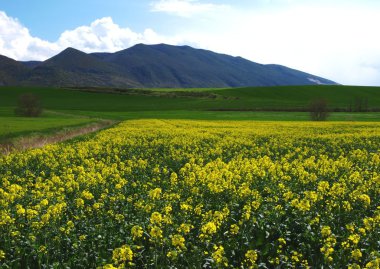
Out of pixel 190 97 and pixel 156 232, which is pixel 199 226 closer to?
pixel 156 232

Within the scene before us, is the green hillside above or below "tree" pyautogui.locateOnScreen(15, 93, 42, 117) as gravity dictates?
above

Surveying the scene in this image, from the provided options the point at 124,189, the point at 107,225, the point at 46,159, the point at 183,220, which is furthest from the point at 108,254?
the point at 46,159

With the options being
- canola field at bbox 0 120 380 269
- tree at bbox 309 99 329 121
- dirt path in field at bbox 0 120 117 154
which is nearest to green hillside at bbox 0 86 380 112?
tree at bbox 309 99 329 121

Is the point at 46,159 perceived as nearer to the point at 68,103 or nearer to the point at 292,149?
the point at 292,149

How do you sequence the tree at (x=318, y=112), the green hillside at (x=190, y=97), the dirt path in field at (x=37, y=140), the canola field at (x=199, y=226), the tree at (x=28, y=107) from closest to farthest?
the canola field at (x=199, y=226) < the dirt path in field at (x=37, y=140) < the tree at (x=318, y=112) < the tree at (x=28, y=107) < the green hillside at (x=190, y=97)

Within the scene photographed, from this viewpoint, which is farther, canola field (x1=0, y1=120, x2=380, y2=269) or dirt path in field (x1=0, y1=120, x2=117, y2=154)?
dirt path in field (x1=0, y1=120, x2=117, y2=154)

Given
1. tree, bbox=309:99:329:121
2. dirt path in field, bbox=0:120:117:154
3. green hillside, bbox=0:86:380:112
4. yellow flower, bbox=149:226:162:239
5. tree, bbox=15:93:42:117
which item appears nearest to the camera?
yellow flower, bbox=149:226:162:239

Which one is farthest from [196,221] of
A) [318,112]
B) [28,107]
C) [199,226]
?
[28,107]

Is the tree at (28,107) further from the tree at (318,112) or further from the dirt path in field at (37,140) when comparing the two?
the tree at (318,112)

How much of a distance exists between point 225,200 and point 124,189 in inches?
126

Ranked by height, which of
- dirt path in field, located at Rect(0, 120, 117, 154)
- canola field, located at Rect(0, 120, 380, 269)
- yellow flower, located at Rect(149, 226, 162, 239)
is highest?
yellow flower, located at Rect(149, 226, 162, 239)

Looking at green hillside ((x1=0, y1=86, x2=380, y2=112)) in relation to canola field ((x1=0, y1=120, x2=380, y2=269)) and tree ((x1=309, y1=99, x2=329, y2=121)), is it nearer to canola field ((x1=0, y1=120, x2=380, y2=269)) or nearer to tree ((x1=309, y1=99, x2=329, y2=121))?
tree ((x1=309, y1=99, x2=329, y2=121))

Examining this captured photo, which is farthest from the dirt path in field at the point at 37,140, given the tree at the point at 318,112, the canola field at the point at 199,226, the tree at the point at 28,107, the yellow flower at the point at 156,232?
the tree at the point at 318,112

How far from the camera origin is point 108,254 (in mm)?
7879
